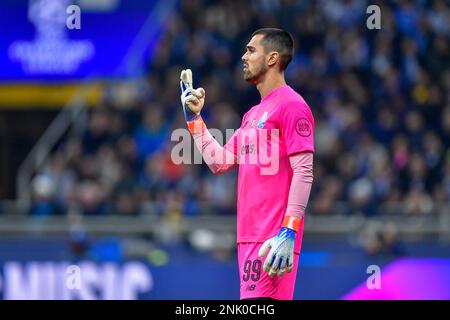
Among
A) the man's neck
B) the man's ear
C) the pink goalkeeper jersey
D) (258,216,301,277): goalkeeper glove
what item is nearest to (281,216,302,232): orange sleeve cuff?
(258,216,301,277): goalkeeper glove

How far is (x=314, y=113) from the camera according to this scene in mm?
17234

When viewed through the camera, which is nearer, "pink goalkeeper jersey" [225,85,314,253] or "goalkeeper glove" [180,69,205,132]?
"pink goalkeeper jersey" [225,85,314,253]

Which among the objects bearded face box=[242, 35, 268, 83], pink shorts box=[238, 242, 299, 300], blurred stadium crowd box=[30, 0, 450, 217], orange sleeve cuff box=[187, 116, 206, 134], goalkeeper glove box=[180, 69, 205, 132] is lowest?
pink shorts box=[238, 242, 299, 300]

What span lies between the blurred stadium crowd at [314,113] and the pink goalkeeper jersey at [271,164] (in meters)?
8.69

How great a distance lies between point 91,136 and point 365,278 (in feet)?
18.7

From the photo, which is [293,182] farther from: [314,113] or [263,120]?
[314,113]

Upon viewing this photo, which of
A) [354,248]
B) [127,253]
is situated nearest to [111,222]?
[127,253]

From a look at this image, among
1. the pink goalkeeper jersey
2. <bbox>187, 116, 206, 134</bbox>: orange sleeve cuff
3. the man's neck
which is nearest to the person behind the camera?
the pink goalkeeper jersey

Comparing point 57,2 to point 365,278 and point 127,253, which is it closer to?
point 127,253

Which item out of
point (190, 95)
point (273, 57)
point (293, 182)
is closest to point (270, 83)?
point (273, 57)

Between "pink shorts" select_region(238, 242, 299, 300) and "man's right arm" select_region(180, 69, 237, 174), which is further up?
"man's right arm" select_region(180, 69, 237, 174)

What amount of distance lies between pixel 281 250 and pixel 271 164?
1.96ft

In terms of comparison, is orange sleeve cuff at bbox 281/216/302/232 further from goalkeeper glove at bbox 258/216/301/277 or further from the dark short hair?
the dark short hair

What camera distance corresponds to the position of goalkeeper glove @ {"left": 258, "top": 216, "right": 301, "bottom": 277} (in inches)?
262
